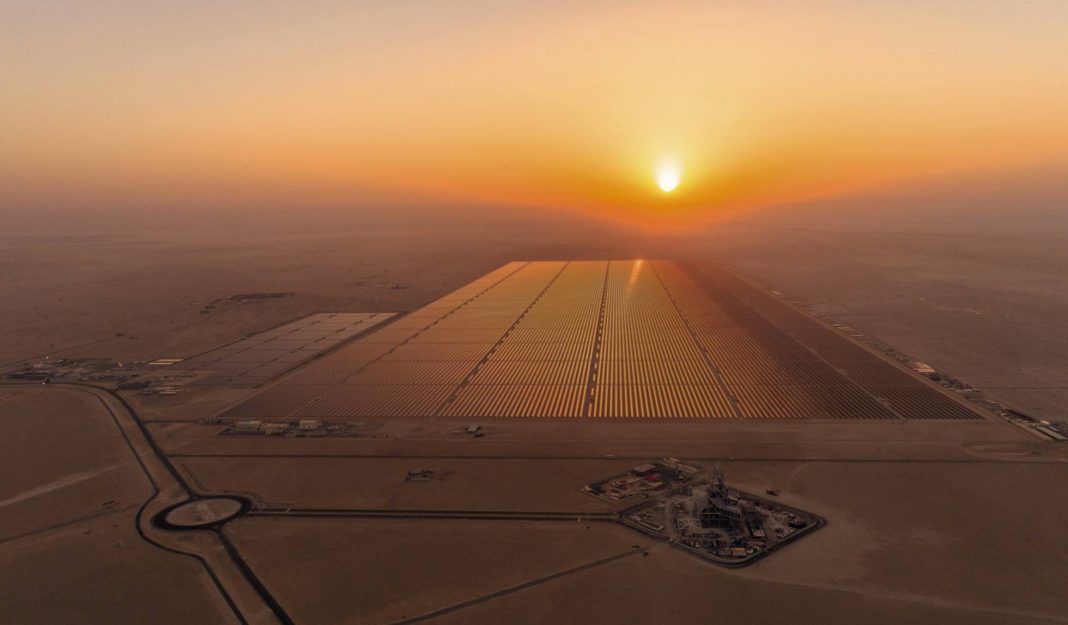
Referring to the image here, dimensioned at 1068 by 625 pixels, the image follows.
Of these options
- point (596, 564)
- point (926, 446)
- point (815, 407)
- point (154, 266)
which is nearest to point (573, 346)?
point (815, 407)

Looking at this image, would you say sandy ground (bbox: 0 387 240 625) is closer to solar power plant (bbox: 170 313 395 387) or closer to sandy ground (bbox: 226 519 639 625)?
sandy ground (bbox: 226 519 639 625)

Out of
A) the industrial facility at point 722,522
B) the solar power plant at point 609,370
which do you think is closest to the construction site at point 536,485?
the industrial facility at point 722,522

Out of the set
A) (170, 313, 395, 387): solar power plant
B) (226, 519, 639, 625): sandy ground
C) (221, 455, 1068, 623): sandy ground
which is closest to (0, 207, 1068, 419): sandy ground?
(170, 313, 395, 387): solar power plant

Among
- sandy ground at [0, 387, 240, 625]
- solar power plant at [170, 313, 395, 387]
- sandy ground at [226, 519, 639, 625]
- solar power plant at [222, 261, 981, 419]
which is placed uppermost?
solar power plant at [222, 261, 981, 419]

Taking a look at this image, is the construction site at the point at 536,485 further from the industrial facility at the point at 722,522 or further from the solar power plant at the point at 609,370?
the solar power plant at the point at 609,370

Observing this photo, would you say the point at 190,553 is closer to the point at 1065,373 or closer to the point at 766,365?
the point at 766,365

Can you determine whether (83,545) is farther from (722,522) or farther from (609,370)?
(609,370)
